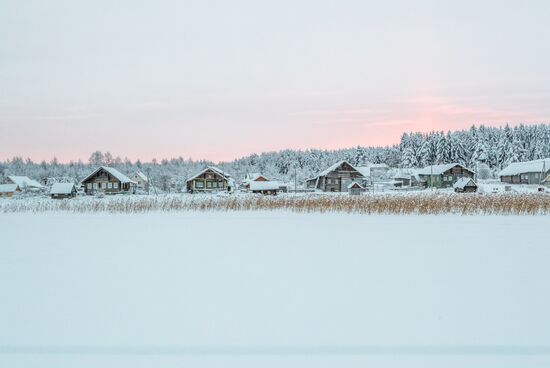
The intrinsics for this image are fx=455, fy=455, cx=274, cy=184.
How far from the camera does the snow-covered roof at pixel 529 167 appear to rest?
6988 cm

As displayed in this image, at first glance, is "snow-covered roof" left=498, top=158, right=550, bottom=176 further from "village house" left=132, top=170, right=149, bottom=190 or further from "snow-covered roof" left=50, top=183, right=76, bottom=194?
"village house" left=132, top=170, right=149, bottom=190

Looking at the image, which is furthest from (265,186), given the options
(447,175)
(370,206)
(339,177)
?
(370,206)

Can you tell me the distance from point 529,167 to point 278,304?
80.2m

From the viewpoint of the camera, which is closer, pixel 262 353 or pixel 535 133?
pixel 262 353

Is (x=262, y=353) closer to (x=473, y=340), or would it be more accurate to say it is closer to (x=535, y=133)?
(x=473, y=340)

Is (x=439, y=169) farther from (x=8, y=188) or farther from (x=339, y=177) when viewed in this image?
(x=8, y=188)

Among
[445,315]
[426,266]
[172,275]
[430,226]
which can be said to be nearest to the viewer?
[445,315]

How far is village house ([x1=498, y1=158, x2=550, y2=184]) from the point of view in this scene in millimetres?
70256

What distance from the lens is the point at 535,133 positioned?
359 feet

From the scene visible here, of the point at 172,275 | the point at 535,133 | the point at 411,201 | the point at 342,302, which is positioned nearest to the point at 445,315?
the point at 342,302

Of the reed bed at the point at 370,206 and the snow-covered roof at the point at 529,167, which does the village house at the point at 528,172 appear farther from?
the reed bed at the point at 370,206

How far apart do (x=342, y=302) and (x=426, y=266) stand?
2.75 metres

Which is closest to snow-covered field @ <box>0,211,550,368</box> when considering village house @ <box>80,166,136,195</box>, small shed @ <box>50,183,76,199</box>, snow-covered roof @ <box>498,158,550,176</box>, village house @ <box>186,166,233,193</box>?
small shed @ <box>50,183,76,199</box>

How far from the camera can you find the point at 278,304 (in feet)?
19.2
